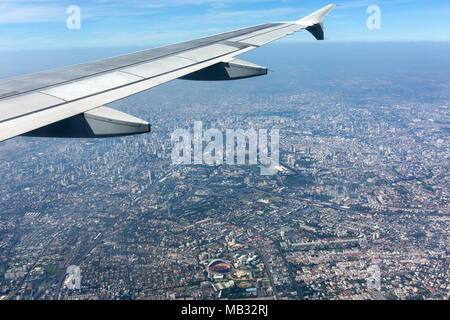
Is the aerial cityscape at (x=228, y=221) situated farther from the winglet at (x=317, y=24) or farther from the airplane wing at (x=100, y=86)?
the winglet at (x=317, y=24)

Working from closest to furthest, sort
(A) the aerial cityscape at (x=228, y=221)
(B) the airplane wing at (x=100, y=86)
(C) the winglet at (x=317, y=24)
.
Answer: (B) the airplane wing at (x=100, y=86), (C) the winglet at (x=317, y=24), (A) the aerial cityscape at (x=228, y=221)

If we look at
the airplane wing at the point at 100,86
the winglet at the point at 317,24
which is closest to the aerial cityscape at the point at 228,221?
the airplane wing at the point at 100,86

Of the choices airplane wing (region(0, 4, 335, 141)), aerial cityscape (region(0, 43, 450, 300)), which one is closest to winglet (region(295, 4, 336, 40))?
airplane wing (region(0, 4, 335, 141))

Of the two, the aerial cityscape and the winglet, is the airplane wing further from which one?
the aerial cityscape

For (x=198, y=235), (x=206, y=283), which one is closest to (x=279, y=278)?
(x=206, y=283)

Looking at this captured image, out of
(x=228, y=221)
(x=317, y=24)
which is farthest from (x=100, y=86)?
(x=228, y=221)

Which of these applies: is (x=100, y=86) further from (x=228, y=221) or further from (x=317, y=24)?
(x=228, y=221)
